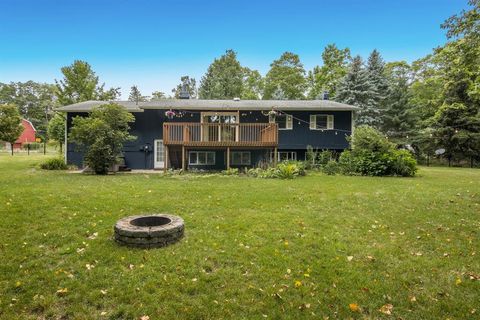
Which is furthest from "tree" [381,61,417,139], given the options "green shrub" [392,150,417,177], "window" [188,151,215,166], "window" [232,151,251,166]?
"window" [188,151,215,166]

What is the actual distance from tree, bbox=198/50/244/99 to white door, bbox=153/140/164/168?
19072 mm

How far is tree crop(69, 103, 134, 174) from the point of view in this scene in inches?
533

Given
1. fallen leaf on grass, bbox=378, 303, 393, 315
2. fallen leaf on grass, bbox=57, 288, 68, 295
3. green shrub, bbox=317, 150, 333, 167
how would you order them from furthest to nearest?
green shrub, bbox=317, 150, 333, 167, fallen leaf on grass, bbox=57, 288, 68, 295, fallen leaf on grass, bbox=378, 303, 393, 315

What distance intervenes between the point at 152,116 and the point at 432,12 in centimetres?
1680

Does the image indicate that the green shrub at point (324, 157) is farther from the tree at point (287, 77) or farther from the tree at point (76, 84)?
the tree at point (76, 84)

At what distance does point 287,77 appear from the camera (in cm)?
3894

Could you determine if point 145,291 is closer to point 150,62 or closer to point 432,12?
point 432,12

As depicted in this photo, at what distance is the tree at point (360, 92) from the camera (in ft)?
87.2

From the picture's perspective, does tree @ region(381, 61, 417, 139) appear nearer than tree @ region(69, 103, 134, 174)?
No

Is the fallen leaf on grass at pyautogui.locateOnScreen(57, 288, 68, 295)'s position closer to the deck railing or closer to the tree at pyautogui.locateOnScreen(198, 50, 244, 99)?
the deck railing

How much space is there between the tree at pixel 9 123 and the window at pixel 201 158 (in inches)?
907

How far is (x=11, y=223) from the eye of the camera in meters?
5.43

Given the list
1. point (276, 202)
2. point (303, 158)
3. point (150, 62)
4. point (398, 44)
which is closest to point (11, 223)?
point (276, 202)

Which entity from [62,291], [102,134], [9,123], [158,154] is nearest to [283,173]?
[102,134]
